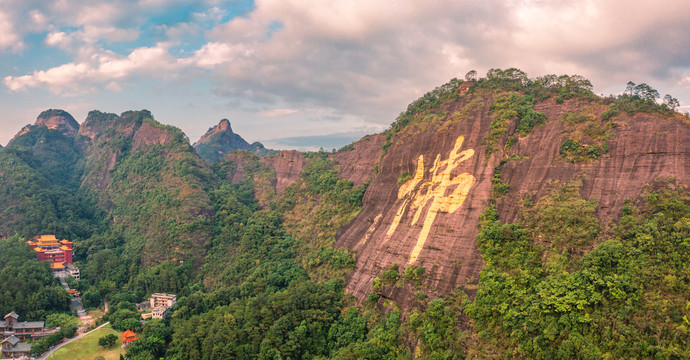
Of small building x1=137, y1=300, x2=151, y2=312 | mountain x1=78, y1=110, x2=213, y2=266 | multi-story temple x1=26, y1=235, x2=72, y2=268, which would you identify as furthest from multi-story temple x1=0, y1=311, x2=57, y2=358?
multi-story temple x1=26, y1=235, x2=72, y2=268

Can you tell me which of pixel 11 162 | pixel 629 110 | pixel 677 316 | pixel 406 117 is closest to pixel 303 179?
pixel 406 117

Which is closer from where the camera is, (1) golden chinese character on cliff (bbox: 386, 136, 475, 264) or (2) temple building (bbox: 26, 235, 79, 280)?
(1) golden chinese character on cliff (bbox: 386, 136, 475, 264)

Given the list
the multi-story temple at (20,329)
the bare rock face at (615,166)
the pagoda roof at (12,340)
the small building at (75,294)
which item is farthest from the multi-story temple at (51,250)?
the bare rock face at (615,166)

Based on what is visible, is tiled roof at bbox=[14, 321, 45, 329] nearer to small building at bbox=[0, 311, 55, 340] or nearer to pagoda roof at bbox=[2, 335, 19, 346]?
small building at bbox=[0, 311, 55, 340]

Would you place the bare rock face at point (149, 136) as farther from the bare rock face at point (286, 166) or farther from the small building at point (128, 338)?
the small building at point (128, 338)

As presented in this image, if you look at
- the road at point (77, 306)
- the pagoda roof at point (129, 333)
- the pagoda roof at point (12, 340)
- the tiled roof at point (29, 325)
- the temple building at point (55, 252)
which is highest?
the temple building at point (55, 252)

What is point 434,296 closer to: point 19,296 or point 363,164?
point 363,164

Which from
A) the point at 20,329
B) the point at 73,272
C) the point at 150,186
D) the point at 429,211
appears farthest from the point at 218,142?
the point at 429,211
